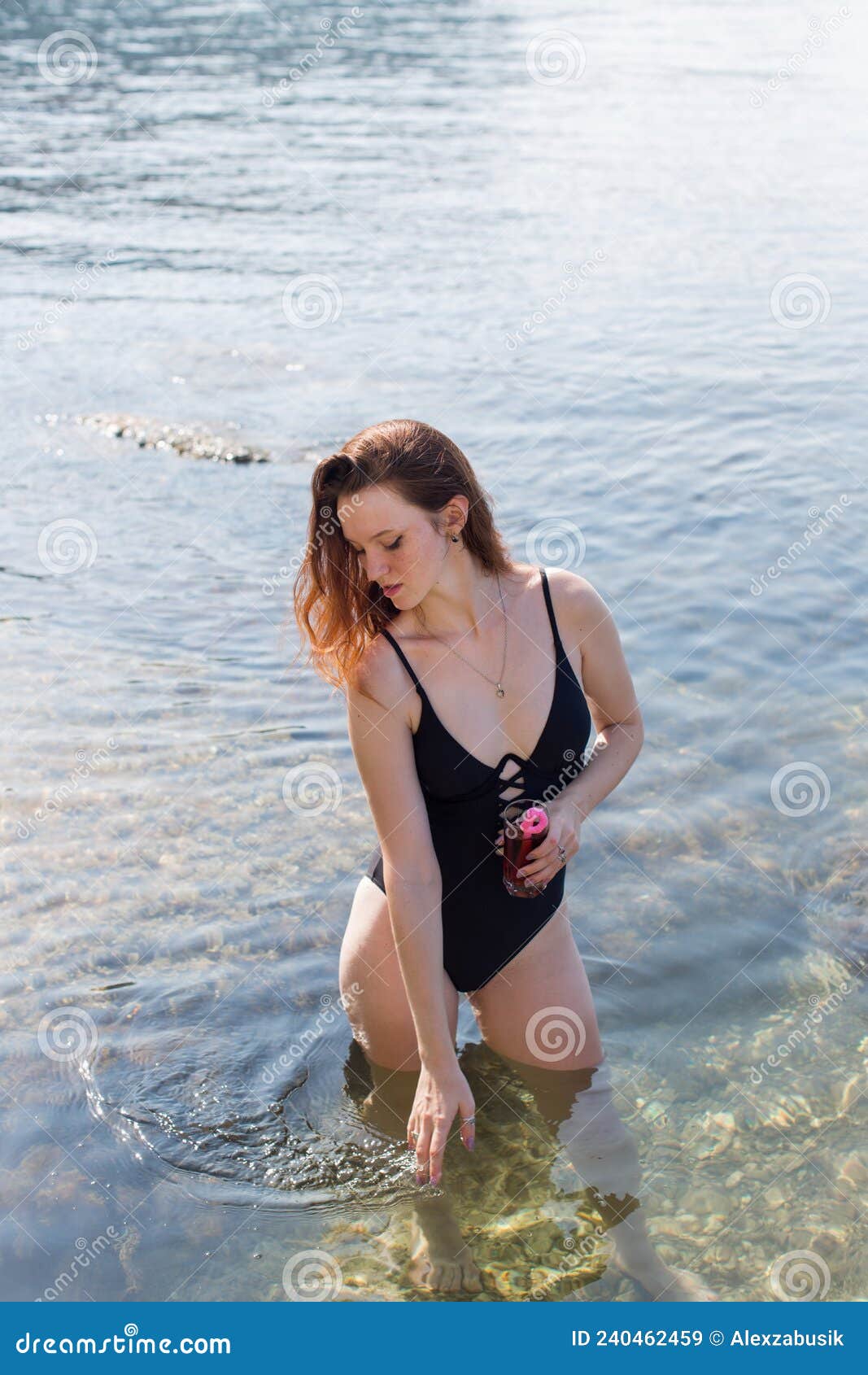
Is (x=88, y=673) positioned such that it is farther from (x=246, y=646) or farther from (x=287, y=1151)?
(x=287, y=1151)

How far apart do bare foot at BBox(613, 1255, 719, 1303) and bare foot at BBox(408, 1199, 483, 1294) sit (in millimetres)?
462

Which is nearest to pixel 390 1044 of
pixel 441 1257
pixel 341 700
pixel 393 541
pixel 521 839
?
pixel 441 1257

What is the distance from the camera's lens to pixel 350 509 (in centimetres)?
364

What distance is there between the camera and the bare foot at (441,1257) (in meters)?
3.82

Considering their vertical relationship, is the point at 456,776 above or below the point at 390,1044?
above

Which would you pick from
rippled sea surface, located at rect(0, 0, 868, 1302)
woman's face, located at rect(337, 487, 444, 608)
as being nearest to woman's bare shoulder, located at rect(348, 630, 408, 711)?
woman's face, located at rect(337, 487, 444, 608)

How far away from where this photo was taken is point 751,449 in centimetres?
997

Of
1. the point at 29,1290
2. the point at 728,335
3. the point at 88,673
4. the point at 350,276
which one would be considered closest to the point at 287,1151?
the point at 29,1290

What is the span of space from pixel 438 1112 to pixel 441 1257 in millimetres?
598

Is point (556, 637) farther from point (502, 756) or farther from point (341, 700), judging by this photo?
point (341, 700)

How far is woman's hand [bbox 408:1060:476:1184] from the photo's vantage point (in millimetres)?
3582

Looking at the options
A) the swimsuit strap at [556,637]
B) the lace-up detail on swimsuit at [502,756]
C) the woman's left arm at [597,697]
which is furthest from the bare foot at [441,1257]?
the swimsuit strap at [556,637]

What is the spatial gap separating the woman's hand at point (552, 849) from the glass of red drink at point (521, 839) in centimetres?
1

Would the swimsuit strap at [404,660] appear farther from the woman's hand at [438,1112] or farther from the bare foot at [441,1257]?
the bare foot at [441,1257]
